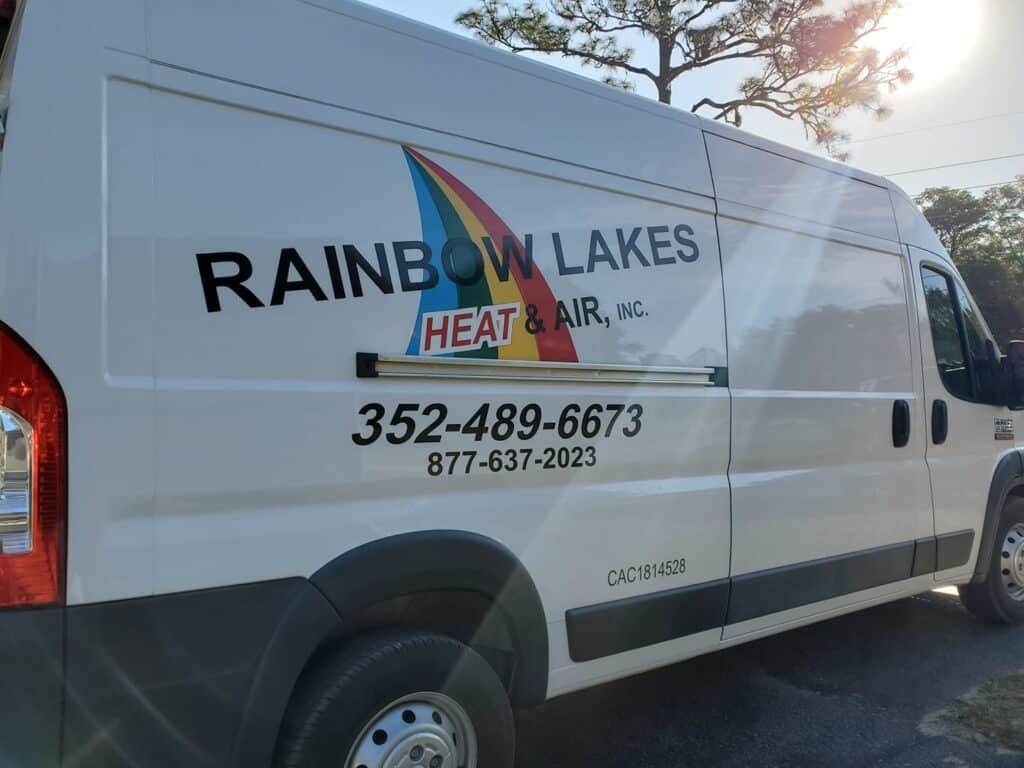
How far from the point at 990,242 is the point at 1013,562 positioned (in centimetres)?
3597

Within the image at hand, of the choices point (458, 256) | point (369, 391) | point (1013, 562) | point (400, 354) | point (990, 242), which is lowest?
point (1013, 562)

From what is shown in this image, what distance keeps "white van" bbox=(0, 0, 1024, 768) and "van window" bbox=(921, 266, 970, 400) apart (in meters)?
1.15

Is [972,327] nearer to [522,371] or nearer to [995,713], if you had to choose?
[995,713]

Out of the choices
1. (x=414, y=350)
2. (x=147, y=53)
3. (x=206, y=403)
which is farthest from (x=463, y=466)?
(x=147, y=53)

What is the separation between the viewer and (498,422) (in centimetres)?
261

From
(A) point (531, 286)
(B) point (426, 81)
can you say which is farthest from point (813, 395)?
(B) point (426, 81)

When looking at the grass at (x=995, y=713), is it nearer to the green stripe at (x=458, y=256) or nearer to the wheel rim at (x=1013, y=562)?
the wheel rim at (x=1013, y=562)

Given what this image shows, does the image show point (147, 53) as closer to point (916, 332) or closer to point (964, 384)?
point (916, 332)

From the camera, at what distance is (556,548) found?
2.73 m

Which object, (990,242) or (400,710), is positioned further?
(990,242)

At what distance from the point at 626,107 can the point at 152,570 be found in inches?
90.9

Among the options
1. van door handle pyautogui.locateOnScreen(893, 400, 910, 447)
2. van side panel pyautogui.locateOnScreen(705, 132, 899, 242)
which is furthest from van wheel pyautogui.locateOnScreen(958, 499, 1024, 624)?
van side panel pyautogui.locateOnScreen(705, 132, 899, 242)

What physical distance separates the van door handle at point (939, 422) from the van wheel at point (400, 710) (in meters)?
2.95

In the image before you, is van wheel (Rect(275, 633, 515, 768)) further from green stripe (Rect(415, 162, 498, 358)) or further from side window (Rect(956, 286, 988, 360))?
side window (Rect(956, 286, 988, 360))
